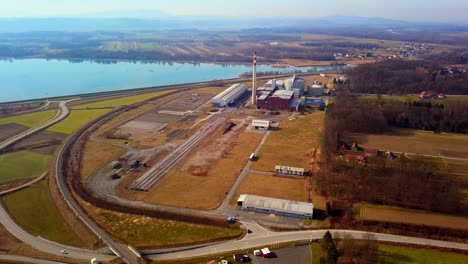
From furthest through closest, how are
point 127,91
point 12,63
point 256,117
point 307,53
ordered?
point 307,53 → point 12,63 → point 127,91 → point 256,117

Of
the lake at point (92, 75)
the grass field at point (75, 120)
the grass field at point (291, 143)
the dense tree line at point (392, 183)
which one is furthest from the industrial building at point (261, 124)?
the lake at point (92, 75)

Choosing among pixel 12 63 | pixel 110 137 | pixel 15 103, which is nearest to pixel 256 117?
pixel 110 137

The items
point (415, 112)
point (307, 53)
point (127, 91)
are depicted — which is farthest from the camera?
point (307, 53)

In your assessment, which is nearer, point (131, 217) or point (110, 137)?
point (131, 217)

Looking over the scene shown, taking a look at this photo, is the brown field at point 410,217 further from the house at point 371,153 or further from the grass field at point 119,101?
the grass field at point 119,101

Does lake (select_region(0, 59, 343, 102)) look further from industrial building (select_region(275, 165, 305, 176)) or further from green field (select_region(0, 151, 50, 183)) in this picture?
industrial building (select_region(275, 165, 305, 176))

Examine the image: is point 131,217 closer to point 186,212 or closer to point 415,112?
point 186,212
